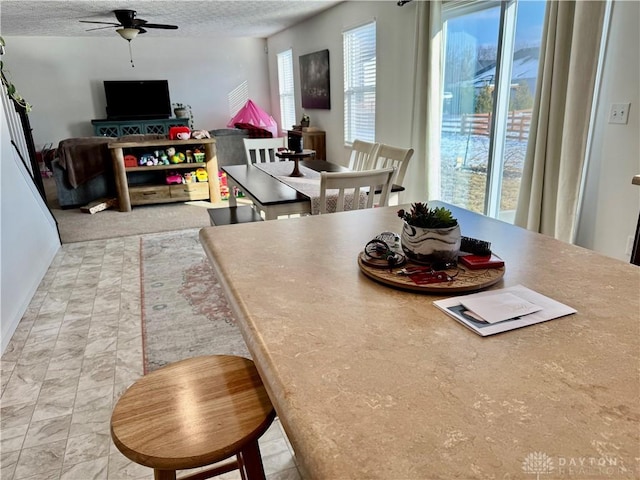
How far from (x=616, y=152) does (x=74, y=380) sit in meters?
2.95

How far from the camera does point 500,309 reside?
80 centimetres

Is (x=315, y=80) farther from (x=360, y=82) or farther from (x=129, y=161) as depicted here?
(x=129, y=161)

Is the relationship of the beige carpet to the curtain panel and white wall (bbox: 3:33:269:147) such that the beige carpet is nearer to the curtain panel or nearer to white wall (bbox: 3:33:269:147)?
the curtain panel

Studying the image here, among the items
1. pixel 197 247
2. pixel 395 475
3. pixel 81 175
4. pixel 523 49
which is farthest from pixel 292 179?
pixel 81 175

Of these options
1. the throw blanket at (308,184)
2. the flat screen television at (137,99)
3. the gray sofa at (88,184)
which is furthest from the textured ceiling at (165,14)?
the throw blanket at (308,184)

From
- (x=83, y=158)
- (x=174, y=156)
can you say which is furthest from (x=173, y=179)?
(x=83, y=158)

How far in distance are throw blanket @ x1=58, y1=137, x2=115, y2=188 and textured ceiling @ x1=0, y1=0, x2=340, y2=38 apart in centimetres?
157

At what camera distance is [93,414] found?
175 centimetres

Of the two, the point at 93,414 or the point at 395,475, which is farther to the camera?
the point at 93,414

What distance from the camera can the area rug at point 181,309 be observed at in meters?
2.18

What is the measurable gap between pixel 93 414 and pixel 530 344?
1.72 m

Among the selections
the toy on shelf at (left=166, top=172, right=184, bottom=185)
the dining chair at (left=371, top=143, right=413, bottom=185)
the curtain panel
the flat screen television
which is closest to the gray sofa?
the toy on shelf at (left=166, top=172, right=184, bottom=185)

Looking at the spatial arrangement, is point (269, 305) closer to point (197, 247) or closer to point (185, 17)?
point (197, 247)

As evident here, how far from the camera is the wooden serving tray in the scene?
88cm
